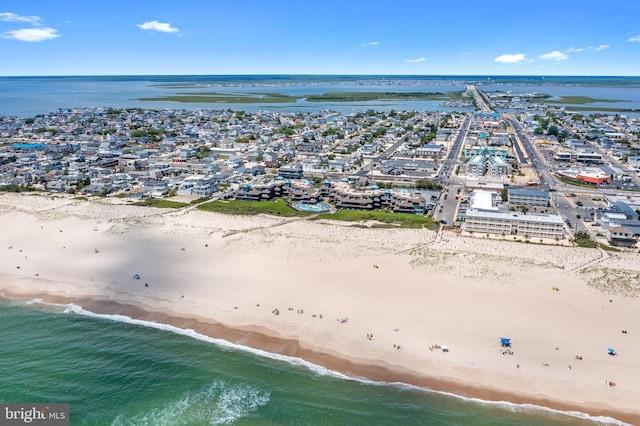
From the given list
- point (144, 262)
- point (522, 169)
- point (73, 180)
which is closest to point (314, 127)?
point (522, 169)

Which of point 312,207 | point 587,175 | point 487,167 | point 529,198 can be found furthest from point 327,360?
point 587,175

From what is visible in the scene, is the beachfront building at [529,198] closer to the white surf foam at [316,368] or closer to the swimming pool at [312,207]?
the swimming pool at [312,207]

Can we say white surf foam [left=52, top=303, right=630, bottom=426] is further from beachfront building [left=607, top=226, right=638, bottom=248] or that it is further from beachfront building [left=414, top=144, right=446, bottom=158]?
beachfront building [left=414, top=144, right=446, bottom=158]

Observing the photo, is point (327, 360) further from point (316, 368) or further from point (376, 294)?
point (376, 294)

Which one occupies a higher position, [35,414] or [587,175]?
[587,175]

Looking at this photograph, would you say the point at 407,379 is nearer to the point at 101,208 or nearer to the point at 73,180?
the point at 101,208

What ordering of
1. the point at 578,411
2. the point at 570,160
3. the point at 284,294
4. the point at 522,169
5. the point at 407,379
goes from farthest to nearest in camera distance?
the point at 570,160, the point at 522,169, the point at 284,294, the point at 407,379, the point at 578,411

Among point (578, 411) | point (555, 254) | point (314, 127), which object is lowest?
point (578, 411)
